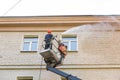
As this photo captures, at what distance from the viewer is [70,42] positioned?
22.0 m

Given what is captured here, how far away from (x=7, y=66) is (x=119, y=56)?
6.23 m

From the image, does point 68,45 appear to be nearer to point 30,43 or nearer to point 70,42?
point 70,42

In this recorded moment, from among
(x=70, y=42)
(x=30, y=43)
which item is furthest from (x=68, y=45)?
(x=30, y=43)

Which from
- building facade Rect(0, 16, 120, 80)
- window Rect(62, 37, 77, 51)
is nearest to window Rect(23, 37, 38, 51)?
building facade Rect(0, 16, 120, 80)

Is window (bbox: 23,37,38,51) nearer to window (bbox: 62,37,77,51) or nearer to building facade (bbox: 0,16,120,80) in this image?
building facade (bbox: 0,16,120,80)

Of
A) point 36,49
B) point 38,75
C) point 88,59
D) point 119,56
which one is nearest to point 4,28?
point 36,49

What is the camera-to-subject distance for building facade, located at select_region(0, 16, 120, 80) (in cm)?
2052

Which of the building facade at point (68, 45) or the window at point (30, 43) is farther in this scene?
the window at point (30, 43)

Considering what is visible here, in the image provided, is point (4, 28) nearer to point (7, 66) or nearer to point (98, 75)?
point (7, 66)

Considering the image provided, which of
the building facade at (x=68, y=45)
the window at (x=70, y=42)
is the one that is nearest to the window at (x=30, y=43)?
the building facade at (x=68, y=45)

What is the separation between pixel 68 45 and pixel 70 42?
0.35 metres

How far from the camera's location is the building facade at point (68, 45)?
20.5 m

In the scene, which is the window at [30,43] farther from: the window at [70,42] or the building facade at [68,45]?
the window at [70,42]

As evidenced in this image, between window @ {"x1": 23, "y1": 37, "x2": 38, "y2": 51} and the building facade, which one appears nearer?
the building facade
